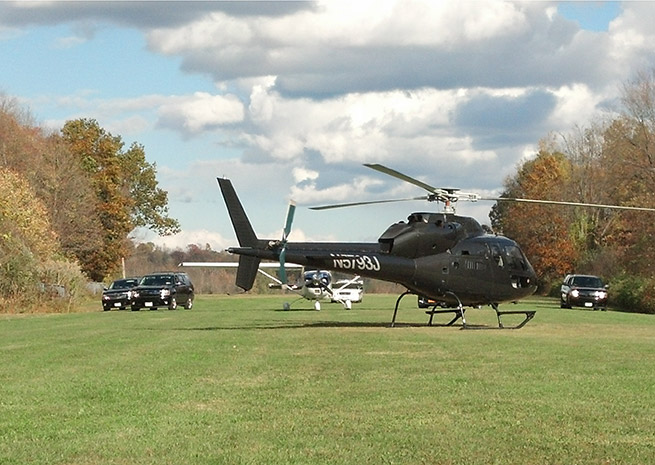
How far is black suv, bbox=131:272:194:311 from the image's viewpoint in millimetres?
56781

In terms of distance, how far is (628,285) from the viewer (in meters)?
68.0

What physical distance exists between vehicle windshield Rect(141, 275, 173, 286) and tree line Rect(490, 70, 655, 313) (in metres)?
24.9

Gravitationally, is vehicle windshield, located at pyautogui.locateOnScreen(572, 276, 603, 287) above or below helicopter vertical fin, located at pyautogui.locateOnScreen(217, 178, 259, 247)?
below

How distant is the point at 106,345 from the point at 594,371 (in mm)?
11320

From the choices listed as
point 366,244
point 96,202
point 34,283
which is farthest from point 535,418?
point 96,202

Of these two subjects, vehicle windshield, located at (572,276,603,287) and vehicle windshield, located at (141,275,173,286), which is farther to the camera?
vehicle windshield, located at (572,276,603,287)

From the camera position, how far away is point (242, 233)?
1277 inches

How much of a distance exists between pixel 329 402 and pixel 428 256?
1882cm

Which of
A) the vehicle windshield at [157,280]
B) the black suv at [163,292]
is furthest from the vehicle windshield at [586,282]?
the vehicle windshield at [157,280]

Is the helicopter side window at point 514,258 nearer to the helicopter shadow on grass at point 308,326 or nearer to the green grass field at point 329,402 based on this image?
the helicopter shadow on grass at point 308,326

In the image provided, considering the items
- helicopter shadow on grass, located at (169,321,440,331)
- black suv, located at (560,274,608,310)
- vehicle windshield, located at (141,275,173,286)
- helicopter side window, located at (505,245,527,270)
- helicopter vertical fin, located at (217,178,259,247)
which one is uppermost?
helicopter vertical fin, located at (217,178,259,247)

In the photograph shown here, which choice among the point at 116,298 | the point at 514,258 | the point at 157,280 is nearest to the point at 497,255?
the point at 514,258

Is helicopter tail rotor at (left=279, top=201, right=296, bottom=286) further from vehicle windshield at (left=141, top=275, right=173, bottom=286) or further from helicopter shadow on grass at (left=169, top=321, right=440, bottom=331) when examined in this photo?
vehicle windshield at (left=141, top=275, right=173, bottom=286)

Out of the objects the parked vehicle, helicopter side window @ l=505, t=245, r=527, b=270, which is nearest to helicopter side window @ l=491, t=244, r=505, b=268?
helicopter side window @ l=505, t=245, r=527, b=270
